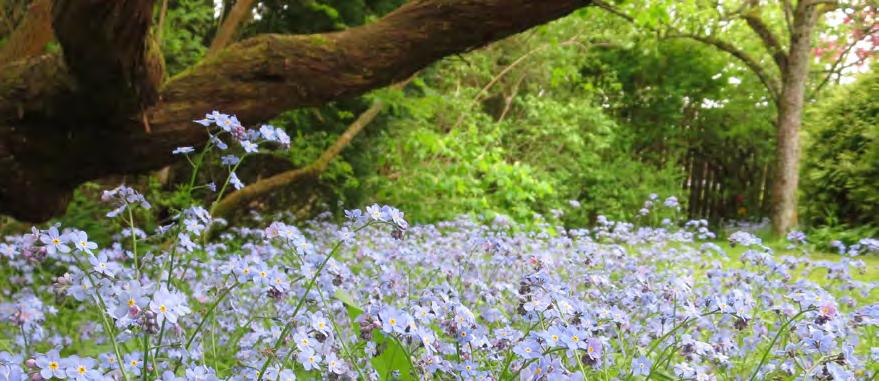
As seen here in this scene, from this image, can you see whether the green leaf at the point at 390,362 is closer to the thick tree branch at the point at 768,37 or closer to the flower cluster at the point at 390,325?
the flower cluster at the point at 390,325

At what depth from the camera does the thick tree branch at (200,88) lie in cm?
272

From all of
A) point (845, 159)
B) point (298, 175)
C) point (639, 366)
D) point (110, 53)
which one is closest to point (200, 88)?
point (110, 53)

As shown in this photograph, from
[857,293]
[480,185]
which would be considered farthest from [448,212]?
[857,293]

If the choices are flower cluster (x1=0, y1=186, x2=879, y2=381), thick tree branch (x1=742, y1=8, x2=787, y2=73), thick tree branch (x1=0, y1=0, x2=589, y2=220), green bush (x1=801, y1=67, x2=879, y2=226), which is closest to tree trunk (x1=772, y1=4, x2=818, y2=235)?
thick tree branch (x1=742, y1=8, x2=787, y2=73)

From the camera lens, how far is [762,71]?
1029cm

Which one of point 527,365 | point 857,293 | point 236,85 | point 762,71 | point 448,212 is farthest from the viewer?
point 762,71

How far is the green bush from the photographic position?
29.4 ft

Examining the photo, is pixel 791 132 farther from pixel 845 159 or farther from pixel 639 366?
pixel 639 366

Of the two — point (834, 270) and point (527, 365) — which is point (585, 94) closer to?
point (834, 270)

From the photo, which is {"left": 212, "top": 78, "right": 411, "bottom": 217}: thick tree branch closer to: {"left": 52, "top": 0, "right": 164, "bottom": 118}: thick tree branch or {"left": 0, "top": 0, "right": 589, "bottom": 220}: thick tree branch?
{"left": 0, "top": 0, "right": 589, "bottom": 220}: thick tree branch

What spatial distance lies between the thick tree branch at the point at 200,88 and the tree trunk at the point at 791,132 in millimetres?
8254

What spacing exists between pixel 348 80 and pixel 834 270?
2.27 m

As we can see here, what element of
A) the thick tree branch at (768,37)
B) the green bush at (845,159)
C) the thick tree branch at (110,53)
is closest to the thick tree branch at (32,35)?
the thick tree branch at (110,53)

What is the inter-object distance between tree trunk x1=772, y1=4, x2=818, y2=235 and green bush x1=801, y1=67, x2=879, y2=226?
0.27m
